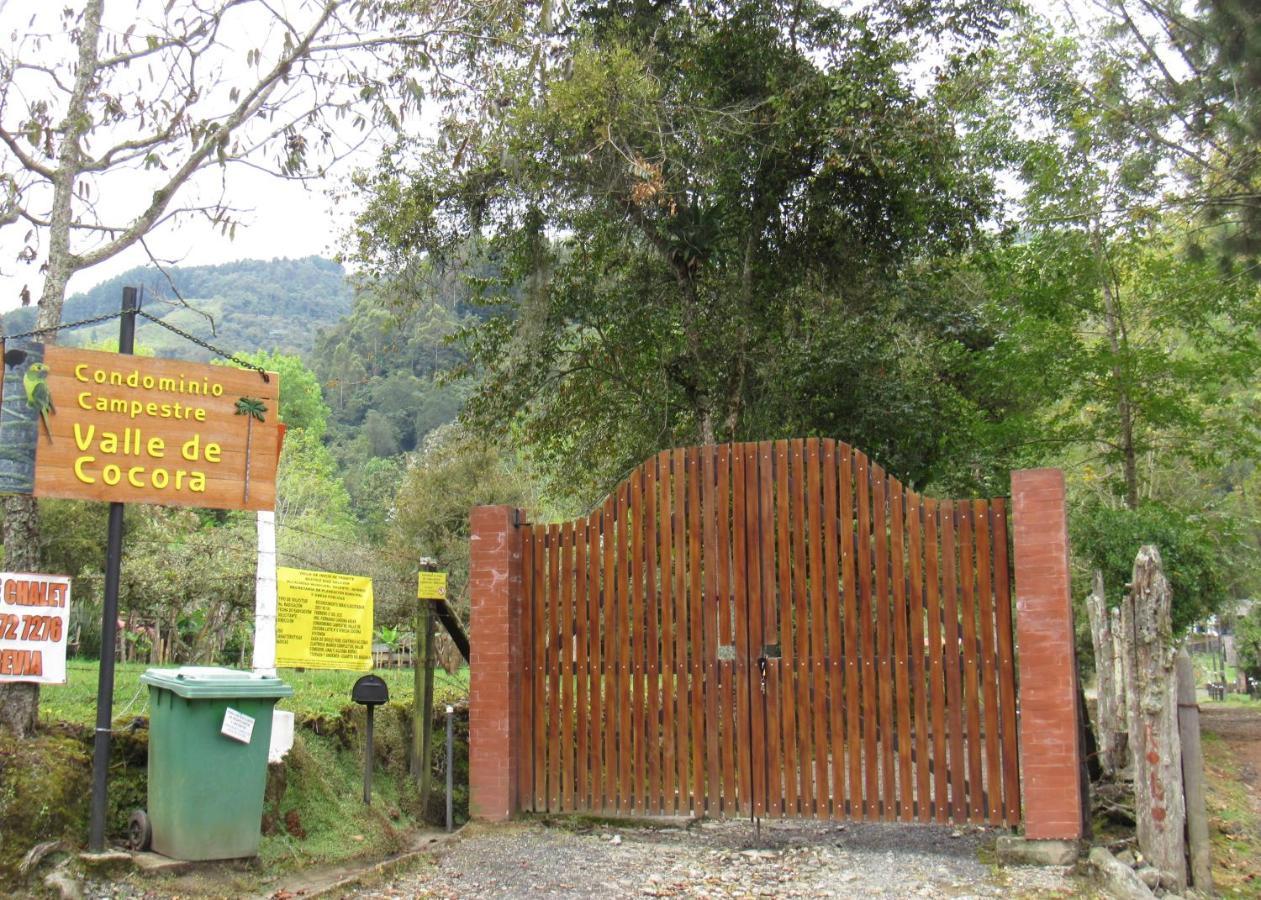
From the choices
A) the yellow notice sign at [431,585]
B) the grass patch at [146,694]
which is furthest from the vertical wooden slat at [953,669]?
the grass patch at [146,694]

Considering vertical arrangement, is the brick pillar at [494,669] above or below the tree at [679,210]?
below

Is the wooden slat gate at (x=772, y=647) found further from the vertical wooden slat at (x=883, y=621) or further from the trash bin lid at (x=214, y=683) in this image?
the trash bin lid at (x=214, y=683)

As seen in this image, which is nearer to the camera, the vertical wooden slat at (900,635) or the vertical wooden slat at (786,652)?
the vertical wooden slat at (900,635)

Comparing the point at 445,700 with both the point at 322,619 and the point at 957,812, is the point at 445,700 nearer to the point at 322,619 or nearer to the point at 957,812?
the point at 322,619

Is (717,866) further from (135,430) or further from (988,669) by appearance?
(135,430)

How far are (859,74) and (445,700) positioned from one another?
834 centimetres

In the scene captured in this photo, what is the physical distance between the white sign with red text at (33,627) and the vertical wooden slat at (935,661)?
18.1 feet

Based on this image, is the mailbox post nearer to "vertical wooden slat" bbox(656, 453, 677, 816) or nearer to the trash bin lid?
the trash bin lid

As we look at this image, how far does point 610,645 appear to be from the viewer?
8227 mm

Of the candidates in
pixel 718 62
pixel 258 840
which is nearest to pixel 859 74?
pixel 718 62

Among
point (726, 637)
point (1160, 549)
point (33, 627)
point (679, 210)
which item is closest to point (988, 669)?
point (726, 637)

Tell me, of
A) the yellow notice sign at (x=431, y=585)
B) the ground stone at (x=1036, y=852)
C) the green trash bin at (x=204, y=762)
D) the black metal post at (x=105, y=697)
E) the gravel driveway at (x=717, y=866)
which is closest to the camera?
the black metal post at (x=105, y=697)

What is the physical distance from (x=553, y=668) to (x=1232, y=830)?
6165 millimetres

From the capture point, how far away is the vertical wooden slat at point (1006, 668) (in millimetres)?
7270
